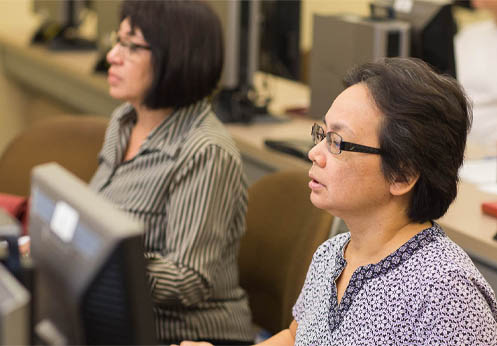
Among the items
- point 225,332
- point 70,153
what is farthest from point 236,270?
point 70,153

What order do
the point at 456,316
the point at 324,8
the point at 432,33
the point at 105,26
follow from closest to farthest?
the point at 456,316, the point at 432,33, the point at 105,26, the point at 324,8

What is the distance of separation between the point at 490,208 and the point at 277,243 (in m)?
0.54

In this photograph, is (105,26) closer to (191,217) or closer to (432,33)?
(432,33)

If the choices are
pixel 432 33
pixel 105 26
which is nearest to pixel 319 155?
pixel 432 33

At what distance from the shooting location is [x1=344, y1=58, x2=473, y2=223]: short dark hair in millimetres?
1283

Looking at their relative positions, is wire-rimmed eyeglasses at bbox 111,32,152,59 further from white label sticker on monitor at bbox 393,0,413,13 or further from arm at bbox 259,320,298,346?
white label sticker on monitor at bbox 393,0,413,13

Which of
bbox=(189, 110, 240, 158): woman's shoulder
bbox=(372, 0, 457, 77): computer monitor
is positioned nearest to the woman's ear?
bbox=(189, 110, 240, 158): woman's shoulder

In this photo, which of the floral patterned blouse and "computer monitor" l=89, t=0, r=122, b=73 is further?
"computer monitor" l=89, t=0, r=122, b=73

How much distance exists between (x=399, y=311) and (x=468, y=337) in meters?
0.10

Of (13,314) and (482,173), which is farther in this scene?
(482,173)

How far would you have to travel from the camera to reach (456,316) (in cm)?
122

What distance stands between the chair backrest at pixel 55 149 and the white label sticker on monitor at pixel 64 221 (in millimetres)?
1643

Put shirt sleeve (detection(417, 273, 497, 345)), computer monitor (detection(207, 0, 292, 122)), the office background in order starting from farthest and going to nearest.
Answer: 1. the office background
2. computer monitor (detection(207, 0, 292, 122))
3. shirt sleeve (detection(417, 273, 497, 345))

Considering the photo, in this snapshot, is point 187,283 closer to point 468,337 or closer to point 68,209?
point 468,337
